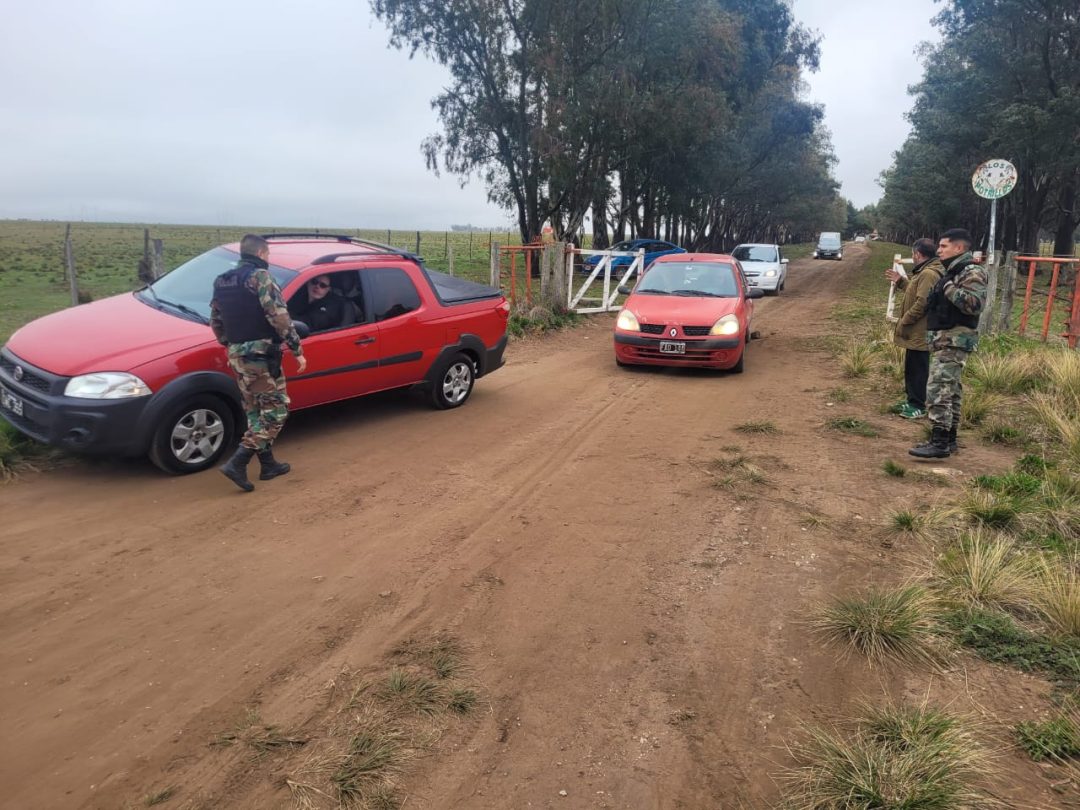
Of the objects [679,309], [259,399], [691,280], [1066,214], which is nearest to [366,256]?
[259,399]

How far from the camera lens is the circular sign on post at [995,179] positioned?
39.6ft

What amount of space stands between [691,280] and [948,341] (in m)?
5.14

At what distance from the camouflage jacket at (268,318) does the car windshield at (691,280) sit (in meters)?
6.82

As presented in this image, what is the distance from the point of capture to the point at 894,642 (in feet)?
11.5

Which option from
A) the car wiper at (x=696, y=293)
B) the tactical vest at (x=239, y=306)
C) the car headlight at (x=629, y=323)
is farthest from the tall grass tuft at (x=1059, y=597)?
the car wiper at (x=696, y=293)

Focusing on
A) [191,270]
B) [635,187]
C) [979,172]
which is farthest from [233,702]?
[635,187]

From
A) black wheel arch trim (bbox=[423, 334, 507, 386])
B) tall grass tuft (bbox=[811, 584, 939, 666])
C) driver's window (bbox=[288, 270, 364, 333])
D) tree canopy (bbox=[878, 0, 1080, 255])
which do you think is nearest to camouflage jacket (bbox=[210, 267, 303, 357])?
driver's window (bbox=[288, 270, 364, 333])

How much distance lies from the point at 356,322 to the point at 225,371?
144 cm

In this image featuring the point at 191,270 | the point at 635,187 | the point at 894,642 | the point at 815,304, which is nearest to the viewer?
the point at 894,642

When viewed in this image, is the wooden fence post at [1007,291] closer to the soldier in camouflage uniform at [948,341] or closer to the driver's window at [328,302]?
the soldier in camouflage uniform at [948,341]

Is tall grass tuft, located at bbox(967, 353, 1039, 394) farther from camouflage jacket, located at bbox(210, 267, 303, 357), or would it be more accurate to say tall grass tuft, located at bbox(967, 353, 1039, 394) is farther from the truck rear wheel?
camouflage jacket, located at bbox(210, 267, 303, 357)

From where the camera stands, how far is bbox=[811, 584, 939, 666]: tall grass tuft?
11.3ft

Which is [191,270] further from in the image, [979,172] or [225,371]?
[979,172]

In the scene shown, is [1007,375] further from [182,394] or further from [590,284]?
[590,284]
